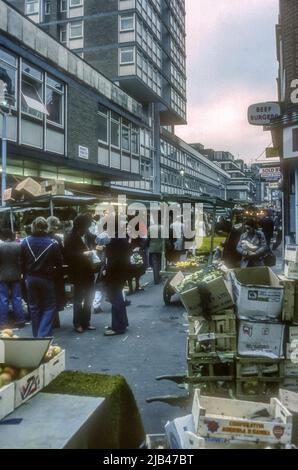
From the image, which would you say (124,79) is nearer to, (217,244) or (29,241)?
(217,244)

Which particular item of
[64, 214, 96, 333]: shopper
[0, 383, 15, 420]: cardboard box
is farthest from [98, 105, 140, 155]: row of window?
[0, 383, 15, 420]: cardboard box

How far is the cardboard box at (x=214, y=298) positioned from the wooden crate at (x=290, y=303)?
0.59 m

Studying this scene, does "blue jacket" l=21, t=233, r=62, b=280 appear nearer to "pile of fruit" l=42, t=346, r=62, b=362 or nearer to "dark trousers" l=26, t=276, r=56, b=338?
"dark trousers" l=26, t=276, r=56, b=338

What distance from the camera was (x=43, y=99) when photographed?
74.5 ft

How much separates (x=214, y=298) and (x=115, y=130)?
2816cm

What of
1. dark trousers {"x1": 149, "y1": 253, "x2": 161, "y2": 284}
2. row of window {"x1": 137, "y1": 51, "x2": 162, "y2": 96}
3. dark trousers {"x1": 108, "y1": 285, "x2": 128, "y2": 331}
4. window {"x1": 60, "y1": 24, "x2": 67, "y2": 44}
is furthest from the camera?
window {"x1": 60, "y1": 24, "x2": 67, "y2": 44}

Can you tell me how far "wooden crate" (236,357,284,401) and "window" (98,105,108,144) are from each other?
26.0 m

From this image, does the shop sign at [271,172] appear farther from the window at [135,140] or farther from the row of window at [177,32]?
the row of window at [177,32]

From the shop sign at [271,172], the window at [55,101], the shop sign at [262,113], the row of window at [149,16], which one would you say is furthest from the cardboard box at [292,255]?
the row of window at [149,16]

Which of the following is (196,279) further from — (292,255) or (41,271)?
(41,271)

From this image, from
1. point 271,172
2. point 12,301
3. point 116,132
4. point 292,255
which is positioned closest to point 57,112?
point 116,132

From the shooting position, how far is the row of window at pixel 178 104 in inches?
1967

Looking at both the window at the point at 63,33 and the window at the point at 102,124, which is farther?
the window at the point at 63,33

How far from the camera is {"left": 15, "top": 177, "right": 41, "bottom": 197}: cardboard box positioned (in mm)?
12734
